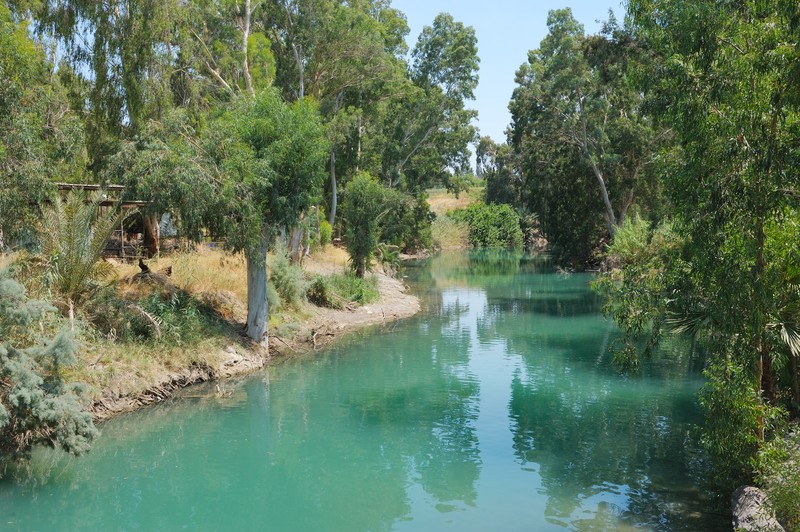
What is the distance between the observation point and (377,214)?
33.3 meters

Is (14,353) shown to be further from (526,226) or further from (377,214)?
(526,226)

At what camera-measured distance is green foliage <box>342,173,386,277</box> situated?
107ft

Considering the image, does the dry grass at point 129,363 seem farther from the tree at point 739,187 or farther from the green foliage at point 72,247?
the tree at point 739,187

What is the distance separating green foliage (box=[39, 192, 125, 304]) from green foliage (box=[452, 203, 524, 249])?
67.5 m

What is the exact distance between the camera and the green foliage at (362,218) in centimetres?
3275

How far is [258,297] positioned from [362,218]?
13784 millimetres

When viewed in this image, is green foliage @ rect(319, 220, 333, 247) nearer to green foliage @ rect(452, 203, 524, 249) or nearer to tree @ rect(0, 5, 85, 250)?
tree @ rect(0, 5, 85, 250)

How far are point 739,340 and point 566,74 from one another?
1376 inches

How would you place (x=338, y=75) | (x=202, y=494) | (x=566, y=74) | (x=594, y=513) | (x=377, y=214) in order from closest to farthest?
1. (x=594, y=513)
2. (x=202, y=494)
3. (x=377, y=214)
4. (x=338, y=75)
5. (x=566, y=74)

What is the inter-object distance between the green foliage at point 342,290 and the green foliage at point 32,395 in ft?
47.5

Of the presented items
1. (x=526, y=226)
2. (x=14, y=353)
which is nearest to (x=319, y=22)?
(x=14, y=353)

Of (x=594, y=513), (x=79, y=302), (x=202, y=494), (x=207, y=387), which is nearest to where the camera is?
(x=594, y=513)

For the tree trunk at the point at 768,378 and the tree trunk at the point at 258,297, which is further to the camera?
the tree trunk at the point at 258,297

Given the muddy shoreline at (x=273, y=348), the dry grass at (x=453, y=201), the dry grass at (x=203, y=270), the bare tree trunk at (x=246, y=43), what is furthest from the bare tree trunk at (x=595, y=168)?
the dry grass at (x=453, y=201)
